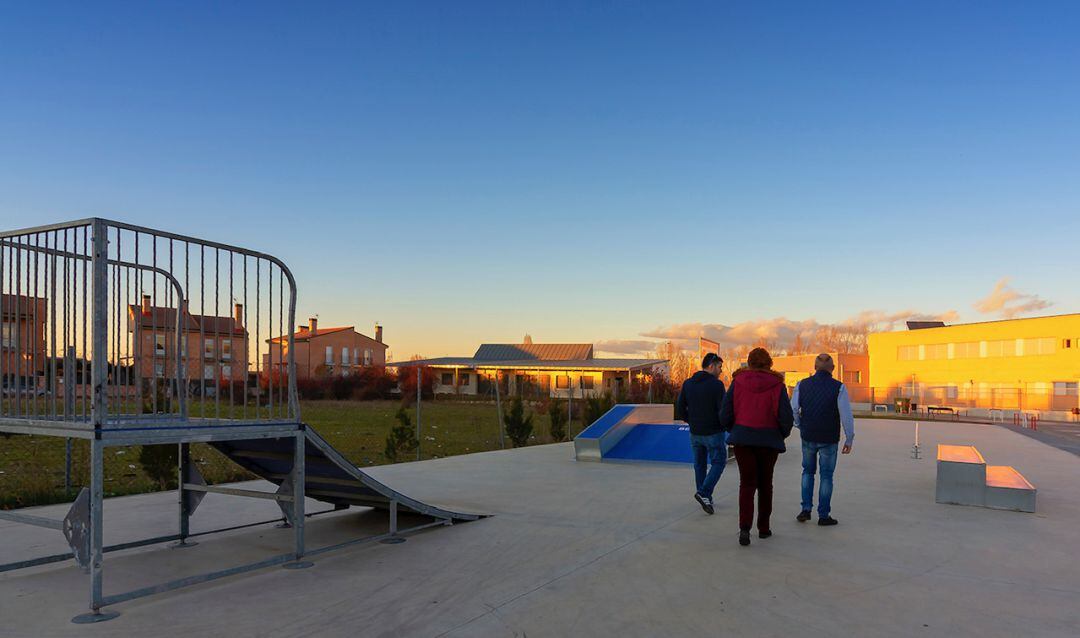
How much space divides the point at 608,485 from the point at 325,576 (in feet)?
18.7

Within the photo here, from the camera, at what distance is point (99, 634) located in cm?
426

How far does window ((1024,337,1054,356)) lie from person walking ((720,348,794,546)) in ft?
184

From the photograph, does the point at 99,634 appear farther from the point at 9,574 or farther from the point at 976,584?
the point at 976,584

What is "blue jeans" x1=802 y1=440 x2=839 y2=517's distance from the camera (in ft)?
25.1

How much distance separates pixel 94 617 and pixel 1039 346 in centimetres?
6131

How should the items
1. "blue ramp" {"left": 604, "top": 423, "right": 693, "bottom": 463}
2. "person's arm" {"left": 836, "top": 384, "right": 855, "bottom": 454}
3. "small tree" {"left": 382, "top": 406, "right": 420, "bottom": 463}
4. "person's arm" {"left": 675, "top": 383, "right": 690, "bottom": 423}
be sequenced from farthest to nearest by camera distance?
1. "small tree" {"left": 382, "top": 406, "right": 420, "bottom": 463}
2. "blue ramp" {"left": 604, "top": 423, "right": 693, "bottom": 463}
3. "person's arm" {"left": 675, "top": 383, "right": 690, "bottom": 423}
4. "person's arm" {"left": 836, "top": 384, "right": 855, "bottom": 454}

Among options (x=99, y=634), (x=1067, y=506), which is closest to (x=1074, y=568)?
(x=1067, y=506)

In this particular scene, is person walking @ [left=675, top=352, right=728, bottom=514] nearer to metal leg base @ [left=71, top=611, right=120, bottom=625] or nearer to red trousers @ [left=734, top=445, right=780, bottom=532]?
red trousers @ [left=734, top=445, right=780, bottom=532]

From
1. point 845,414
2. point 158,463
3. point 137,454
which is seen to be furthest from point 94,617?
point 137,454

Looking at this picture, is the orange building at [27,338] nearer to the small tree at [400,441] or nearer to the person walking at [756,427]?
the person walking at [756,427]

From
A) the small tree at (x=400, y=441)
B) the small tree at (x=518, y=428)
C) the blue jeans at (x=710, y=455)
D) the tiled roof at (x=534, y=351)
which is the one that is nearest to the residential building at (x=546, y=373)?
the tiled roof at (x=534, y=351)

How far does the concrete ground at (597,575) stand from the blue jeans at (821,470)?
1.02ft

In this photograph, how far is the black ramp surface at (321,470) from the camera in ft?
20.6

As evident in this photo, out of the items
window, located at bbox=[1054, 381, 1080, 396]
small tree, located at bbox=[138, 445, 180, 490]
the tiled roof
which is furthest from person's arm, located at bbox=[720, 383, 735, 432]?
the tiled roof
